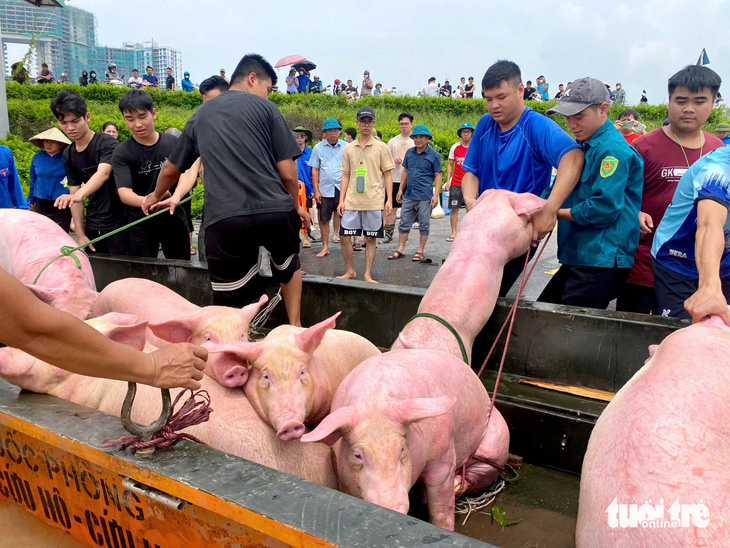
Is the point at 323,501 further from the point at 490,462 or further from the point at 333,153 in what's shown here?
the point at 333,153

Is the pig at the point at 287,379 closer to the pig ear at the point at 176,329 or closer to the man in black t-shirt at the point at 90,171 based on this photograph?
the pig ear at the point at 176,329

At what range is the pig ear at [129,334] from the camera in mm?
2430

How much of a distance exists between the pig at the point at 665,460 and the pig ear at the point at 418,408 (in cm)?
52

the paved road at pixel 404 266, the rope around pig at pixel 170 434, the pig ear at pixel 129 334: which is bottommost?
the paved road at pixel 404 266

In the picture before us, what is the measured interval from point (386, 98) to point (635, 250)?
74.9 ft

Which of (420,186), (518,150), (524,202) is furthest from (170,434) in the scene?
(420,186)

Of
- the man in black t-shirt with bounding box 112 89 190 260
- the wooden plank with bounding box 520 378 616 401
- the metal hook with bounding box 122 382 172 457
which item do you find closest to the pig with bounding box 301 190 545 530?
the metal hook with bounding box 122 382 172 457

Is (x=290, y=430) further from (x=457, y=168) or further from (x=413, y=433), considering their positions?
(x=457, y=168)

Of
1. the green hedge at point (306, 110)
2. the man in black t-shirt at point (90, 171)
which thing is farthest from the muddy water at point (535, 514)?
the green hedge at point (306, 110)

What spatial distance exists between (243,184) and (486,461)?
2.36 meters

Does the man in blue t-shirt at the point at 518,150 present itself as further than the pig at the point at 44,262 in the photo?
Yes

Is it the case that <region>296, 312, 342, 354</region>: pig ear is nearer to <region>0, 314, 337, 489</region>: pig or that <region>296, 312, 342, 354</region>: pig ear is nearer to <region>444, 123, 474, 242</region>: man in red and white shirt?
<region>0, 314, 337, 489</region>: pig

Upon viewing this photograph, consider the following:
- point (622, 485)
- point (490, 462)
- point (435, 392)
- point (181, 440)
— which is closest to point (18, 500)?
point (181, 440)

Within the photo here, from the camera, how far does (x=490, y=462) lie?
271 centimetres
